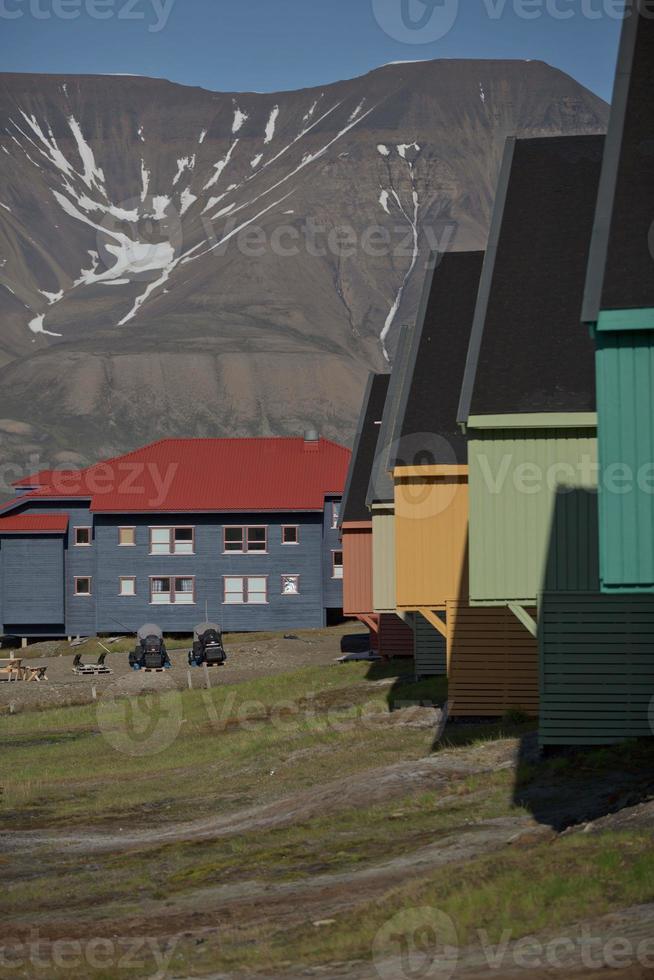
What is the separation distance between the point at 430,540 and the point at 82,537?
4652 cm

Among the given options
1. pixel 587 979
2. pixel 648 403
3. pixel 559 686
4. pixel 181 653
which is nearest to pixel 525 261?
pixel 559 686

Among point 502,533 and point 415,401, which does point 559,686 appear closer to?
point 502,533

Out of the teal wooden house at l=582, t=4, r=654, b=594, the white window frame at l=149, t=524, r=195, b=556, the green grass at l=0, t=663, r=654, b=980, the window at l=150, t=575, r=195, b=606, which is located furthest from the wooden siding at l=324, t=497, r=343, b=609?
the teal wooden house at l=582, t=4, r=654, b=594

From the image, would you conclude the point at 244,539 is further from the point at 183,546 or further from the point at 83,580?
the point at 83,580

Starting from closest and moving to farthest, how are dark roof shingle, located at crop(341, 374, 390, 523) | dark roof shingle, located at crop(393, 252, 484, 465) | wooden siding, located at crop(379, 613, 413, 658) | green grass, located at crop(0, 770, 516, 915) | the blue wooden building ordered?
green grass, located at crop(0, 770, 516, 915), dark roof shingle, located at crop(393, 252, 484, 465), dark roof shingle, located at crop(341, 374, 390, 523), wooden siding, located at crop(379, 613, 413, 658), the blue wooden building

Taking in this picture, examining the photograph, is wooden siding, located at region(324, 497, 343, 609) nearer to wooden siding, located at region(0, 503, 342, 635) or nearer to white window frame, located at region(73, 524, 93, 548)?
wooden siding, located at region(0, 503, 342, 635)

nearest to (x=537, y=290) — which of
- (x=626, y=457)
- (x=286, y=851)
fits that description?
(x=626, y=457)

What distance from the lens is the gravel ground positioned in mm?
48531

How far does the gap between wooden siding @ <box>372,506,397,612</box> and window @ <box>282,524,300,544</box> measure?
1340 inches

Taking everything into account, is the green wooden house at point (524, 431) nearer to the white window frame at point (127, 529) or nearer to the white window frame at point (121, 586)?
the white window frame at point (127, 529)

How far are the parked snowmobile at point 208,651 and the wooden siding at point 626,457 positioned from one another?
42.1 m

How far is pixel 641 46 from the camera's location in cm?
1588

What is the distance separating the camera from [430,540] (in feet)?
92.7

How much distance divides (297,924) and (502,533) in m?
8.66
